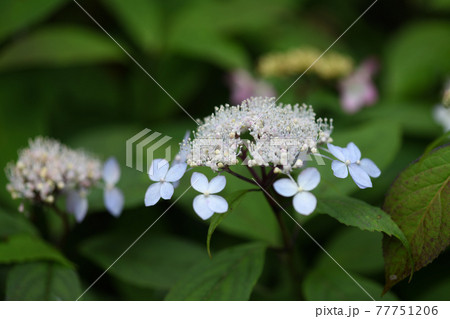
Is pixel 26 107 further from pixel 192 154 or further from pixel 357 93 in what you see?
pixel 357 93

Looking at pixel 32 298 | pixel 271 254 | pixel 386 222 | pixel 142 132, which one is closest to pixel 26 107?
pixel 142 132

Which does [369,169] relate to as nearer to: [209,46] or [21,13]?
[209,46]

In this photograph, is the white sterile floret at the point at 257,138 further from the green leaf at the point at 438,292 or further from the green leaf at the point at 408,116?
the green leaf at the point at 408,116

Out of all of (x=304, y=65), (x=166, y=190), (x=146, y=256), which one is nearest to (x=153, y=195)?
(x=166, y=190)

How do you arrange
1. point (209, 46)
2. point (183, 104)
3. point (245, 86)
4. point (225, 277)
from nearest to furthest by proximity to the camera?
point (225, 277)
point (209, 46)
point (245, 86)
point (183, 104)

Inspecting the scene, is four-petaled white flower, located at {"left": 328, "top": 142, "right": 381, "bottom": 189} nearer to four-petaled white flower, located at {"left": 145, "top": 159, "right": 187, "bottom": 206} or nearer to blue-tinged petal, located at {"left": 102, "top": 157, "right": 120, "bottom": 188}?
four-petaled white flower, located at {"left": 145, "top": 159, "right": 187, "bottom": 206}

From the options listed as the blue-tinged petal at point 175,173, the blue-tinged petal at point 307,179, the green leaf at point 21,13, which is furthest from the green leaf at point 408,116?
the green leaf at point 21,13
